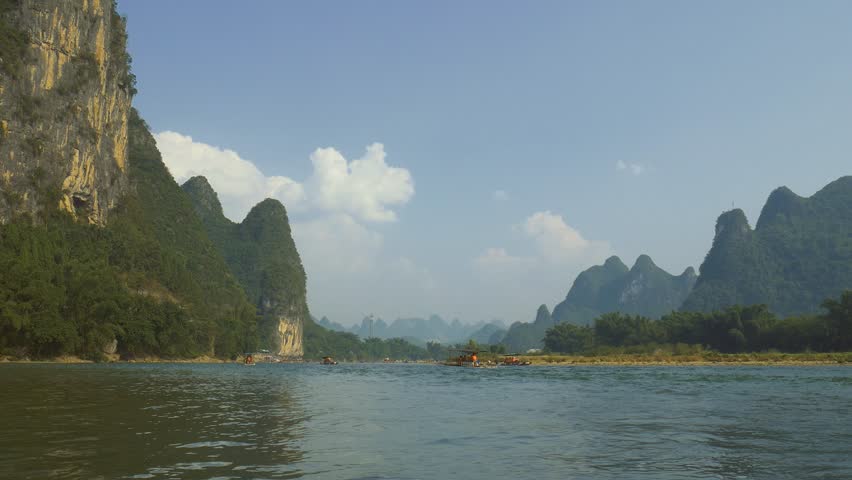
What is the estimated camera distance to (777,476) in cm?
1096

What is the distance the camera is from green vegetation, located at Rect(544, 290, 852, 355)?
9875cm

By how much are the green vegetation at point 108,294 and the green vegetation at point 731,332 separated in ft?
247

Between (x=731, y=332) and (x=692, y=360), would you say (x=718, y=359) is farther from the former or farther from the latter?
(x=731, y=332)

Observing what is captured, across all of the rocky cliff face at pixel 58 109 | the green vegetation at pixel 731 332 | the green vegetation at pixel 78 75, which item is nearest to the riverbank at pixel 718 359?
the green vegetation at pixel 731 332

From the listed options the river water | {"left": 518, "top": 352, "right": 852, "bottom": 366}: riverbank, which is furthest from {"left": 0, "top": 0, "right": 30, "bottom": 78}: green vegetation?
{"left": 518, "top": 352, "right": 852, "bottom": 366}: riverbank

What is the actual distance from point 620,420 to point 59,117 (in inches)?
4135

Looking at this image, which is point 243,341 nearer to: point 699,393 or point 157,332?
point 157,332

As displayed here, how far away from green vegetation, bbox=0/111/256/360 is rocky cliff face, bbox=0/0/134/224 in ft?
8.96

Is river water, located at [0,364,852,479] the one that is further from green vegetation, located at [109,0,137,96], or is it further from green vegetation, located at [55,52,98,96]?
green vegetation, located at [109,0,137,96]

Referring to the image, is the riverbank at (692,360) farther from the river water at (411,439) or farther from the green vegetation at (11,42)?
the river water at (411,439)

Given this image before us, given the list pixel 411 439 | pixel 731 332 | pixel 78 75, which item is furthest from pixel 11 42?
pixel 731 332

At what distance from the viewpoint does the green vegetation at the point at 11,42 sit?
89.9 metres

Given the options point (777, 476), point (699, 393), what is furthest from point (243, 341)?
point (777, 476)

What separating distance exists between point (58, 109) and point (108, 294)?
32.9 meters
